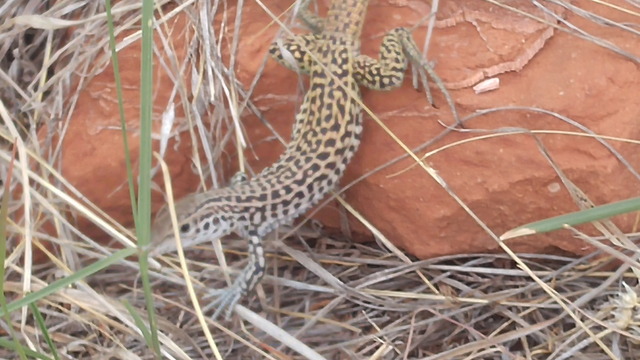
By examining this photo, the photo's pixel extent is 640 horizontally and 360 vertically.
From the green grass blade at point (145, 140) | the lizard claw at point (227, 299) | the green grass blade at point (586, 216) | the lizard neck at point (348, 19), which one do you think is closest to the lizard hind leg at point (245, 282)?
the lizard claw at point (227, 299)

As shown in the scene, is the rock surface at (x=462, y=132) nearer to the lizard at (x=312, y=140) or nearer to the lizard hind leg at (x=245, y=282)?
the lizard at (x=312, y=140)

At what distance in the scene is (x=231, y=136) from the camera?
93.7 inches

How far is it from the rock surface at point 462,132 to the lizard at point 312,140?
106 millimetres

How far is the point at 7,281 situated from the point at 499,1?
1.73 metres

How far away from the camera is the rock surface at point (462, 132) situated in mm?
2072

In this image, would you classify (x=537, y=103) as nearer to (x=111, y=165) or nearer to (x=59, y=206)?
(x=111, y=165)

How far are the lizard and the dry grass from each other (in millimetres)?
155

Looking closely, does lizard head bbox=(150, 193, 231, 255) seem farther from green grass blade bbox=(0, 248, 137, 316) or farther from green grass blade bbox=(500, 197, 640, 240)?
green grass blade bbox=(500, 197, 640, 240)

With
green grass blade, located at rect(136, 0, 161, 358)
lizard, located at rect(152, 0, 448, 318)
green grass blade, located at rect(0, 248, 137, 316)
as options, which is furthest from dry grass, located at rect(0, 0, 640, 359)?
green grass blade, located at rect(136, 0, 161, 358)

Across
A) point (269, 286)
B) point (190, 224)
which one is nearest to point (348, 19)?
point (190, 224)

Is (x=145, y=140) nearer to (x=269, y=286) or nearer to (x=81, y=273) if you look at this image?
(x=81, y=273)

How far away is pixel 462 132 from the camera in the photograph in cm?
215

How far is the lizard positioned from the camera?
7.02 ft

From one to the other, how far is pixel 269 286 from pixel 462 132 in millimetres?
771
